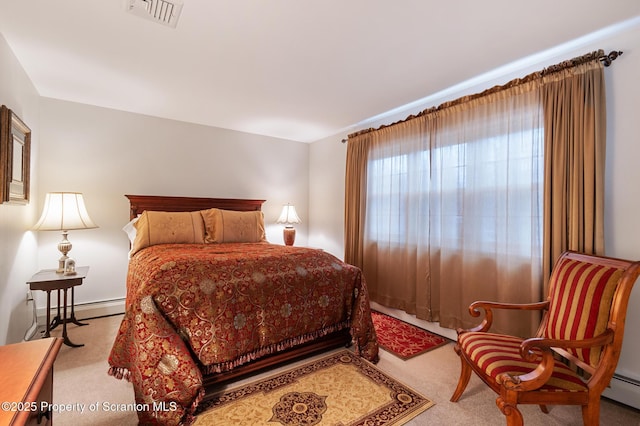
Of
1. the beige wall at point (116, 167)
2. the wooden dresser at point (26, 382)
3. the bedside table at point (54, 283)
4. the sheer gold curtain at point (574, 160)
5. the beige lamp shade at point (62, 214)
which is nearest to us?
the wooden dresser at point (26, 382)

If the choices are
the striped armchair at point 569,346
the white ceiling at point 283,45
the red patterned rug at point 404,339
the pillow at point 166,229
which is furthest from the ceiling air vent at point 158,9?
the red patterned rug at point 404,339

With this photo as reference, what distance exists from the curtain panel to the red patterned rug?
177mm

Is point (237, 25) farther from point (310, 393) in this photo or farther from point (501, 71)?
point (310, 393)

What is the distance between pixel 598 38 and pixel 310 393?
10.4ft

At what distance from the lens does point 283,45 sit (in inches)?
83.0

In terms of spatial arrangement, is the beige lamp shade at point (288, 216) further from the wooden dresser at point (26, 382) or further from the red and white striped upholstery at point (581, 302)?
the wooden dresser at point (26, 382)

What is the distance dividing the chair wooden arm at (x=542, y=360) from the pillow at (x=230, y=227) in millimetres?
2961

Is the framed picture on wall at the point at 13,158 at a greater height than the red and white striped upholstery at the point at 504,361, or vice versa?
the framed picture on wall at the point at 13,158

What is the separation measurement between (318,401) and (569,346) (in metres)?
1.41

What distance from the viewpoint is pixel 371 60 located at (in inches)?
90.7

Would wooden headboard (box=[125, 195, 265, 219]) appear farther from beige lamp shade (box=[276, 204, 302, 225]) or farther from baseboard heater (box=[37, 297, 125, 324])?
baseboard heater (box=[37, 297, 125, 324])

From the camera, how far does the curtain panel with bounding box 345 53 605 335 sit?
6.61 ft

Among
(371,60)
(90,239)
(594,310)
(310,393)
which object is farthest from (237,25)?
(90,239)

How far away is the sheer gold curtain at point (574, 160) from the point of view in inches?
75.9
